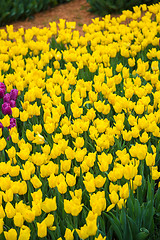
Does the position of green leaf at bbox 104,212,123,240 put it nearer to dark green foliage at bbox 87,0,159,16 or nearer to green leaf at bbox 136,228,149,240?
green leaf at bbox 136,228,149,240

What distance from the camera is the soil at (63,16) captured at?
7753 mm

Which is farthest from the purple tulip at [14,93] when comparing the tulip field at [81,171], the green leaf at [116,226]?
the green leaf at [116,226]

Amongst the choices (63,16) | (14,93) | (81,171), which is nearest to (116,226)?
(81,171)

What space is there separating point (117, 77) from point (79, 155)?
4.71 ft

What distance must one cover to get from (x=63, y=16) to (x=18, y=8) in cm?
104

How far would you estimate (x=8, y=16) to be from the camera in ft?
25.3

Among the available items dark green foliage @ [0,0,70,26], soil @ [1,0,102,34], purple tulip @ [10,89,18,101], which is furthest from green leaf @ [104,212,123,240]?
dark green foliage @ [0,0,70,26]

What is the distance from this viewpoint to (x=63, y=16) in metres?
8.13

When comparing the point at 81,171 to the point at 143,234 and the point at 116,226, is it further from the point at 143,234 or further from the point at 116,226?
the point at 143,234

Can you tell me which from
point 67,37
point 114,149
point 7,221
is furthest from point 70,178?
point 67,37

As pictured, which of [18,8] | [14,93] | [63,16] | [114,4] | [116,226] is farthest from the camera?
[63,16]

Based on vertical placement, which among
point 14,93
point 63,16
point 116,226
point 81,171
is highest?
point 14,93

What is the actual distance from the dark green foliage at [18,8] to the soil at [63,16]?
0.47 feet

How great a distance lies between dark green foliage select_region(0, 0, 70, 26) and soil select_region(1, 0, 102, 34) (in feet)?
0.47
